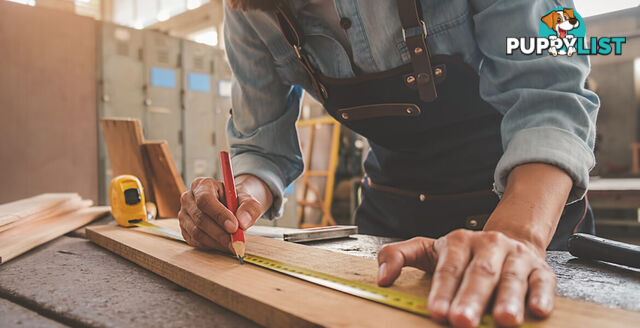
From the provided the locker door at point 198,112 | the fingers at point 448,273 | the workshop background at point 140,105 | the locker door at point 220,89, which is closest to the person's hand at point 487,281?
the fingers at point 448,273

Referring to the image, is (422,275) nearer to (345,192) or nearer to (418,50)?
(418,50)

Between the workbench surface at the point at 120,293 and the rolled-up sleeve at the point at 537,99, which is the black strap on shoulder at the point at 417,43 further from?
the workbench surface at the point at 120,293

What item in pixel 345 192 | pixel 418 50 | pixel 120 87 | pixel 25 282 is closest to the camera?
pixel 25 282

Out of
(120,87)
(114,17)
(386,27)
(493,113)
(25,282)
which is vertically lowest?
(25,282)

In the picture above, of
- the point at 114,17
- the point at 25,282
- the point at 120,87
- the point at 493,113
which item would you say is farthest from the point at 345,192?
A: the point at 114,17

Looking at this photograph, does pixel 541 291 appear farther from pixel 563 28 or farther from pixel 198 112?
pixel 198 112

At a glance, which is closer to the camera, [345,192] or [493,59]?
[493,59]

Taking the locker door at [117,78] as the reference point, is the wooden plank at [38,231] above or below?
below

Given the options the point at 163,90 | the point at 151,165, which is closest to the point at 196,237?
the point at 151,165

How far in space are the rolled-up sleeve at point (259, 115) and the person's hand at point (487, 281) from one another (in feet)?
2.97

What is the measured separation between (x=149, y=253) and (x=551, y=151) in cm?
87

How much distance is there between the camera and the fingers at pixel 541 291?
0.53m

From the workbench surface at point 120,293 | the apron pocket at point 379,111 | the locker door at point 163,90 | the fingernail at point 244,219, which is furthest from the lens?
the locker door at point 163,90

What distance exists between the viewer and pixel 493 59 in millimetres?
988
